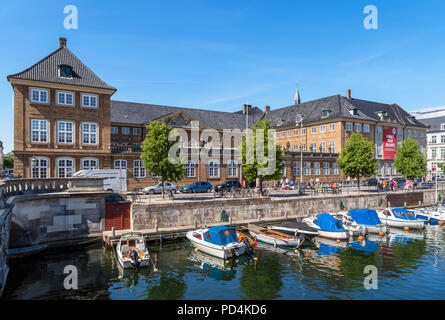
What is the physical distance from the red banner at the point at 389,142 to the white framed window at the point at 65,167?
64.1 m

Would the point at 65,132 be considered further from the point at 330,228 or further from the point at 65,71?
the point at 330,228

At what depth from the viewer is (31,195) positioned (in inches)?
958

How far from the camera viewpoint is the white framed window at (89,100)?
3856cm

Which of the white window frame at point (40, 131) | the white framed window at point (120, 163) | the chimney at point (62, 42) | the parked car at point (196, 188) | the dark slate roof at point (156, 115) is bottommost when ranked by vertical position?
the parked car at point (196, 188)

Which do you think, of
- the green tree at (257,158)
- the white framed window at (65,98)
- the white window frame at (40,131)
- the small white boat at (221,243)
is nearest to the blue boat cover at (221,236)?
the small white boat at (221,243)

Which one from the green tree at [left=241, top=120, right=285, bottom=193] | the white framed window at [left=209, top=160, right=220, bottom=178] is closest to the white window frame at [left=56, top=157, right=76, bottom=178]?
the white framed window at [left=209, top=160, right=220, bottom=178]

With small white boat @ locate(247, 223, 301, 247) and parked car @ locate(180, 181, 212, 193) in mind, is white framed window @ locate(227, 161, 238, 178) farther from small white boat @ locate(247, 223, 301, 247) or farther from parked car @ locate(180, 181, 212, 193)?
small white boat @ locate(247, 223, 301, 247)

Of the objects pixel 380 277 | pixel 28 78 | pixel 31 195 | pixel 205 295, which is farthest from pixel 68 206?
pixel 380 277

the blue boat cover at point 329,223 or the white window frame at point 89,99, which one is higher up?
the white window frame at point 89,99

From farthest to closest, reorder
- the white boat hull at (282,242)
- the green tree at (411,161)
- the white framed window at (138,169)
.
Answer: the green tree at (411,161), the white framed window at (138,169), the white boat hull at (282,242)

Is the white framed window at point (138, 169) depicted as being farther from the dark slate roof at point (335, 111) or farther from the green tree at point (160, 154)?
the dark slate roof at point (335, 111)

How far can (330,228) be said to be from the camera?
99.7 ft

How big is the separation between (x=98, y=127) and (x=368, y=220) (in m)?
34.1

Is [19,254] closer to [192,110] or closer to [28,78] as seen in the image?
[28,78]
